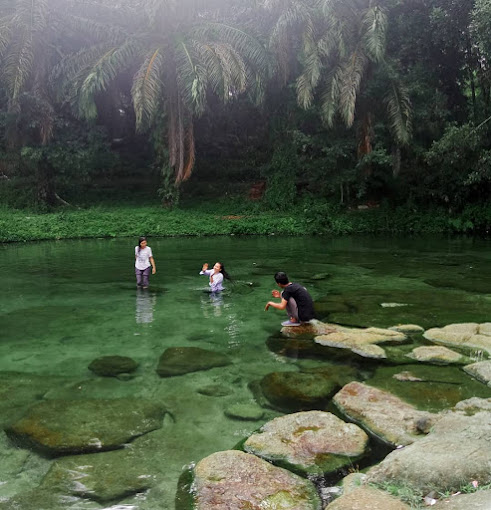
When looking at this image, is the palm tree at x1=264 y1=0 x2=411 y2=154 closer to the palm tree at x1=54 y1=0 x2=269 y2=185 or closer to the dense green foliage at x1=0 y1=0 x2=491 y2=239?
the dense green foliage at x1=0 y1=0 x2=491 y2=239

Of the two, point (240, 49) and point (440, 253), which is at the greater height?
point (240, 49)

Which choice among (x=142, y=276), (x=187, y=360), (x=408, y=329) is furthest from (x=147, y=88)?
(x=187, y=360)

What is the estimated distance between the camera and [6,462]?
15.1ft

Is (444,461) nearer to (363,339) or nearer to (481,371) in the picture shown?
(481,371)

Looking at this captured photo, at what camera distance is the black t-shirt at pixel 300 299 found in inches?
340

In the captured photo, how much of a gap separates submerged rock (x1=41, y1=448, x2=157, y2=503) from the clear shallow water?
0.31 feet

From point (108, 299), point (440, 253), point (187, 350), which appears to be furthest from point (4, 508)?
point (440, 253)

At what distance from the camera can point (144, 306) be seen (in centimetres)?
1062

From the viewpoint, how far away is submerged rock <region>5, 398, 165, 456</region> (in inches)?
192

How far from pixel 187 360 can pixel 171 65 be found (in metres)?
20.0

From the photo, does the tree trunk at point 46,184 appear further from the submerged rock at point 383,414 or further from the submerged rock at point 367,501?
the submerged rock at point 367,501

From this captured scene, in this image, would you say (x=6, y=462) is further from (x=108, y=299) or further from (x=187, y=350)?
(x=108, y=299)

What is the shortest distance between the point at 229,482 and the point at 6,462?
2.08 meters

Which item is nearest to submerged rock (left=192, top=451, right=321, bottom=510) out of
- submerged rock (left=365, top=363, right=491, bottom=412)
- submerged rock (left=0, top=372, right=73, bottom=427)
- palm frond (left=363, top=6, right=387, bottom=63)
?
submerged rock (left=365, top=363, right=491, bottom=412)
